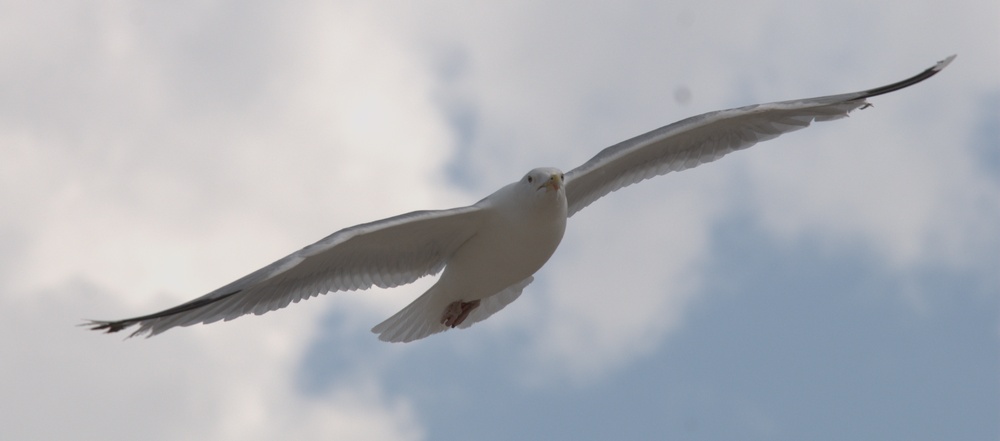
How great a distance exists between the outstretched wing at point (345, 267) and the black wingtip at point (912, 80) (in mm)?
3680

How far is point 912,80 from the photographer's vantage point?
12.0 m

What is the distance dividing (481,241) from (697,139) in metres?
2.42

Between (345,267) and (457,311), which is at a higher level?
(345,267)

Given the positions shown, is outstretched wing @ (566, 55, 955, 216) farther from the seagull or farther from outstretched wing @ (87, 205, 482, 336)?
outstretched wing @ (87, 205, 482, 336)

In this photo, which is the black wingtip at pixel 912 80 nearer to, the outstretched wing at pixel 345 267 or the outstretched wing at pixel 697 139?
the outstretched wing at pixel 697 139

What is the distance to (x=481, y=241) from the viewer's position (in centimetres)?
1157

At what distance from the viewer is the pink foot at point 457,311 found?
12.0m

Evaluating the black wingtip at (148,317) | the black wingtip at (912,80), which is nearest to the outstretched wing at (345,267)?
the black wingtip at (148,317)

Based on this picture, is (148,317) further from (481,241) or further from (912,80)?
(912,80)

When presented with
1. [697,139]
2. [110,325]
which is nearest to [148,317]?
[110,325]

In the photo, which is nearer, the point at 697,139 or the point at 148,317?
the point at 148,317

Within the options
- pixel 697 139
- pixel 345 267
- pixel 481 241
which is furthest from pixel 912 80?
pixel 345 267

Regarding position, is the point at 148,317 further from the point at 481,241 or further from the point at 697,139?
the point at 697,139

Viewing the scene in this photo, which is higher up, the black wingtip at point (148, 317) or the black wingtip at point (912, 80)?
the black wingtip at point (912, 80)
